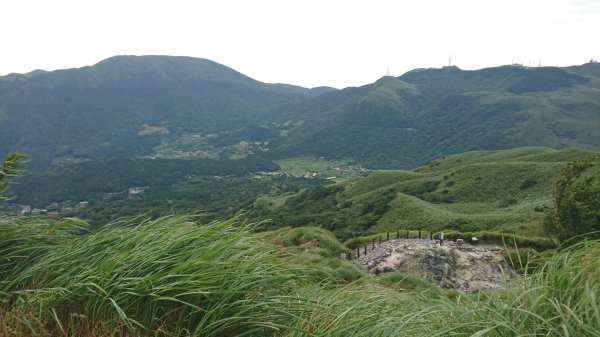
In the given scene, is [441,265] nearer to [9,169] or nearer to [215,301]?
[215,301]

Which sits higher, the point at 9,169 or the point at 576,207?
the point at 9,169

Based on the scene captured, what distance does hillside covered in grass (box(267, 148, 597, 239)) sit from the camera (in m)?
38.3

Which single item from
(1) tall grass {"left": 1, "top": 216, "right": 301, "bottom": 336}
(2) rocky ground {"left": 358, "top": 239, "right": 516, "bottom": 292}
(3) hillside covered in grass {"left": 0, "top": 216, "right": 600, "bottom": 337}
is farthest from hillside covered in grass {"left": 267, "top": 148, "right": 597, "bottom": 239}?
(1) tall grass {"left": 1, "top": 216, "right": 301, "bottom": 336}

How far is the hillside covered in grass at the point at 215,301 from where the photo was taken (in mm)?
2371

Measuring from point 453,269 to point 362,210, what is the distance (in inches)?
1609

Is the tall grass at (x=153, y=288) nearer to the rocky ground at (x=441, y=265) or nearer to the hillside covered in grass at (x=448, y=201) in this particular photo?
the rocky ground at (x=441, y=265)

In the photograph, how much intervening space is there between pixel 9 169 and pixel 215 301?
2.99 m

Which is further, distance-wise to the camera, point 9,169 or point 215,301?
point 9,169

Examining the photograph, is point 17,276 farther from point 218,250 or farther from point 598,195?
point 598,195

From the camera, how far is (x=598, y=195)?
1727cm

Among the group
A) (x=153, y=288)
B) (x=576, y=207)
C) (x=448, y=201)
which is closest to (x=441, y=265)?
(x=576, y=207)

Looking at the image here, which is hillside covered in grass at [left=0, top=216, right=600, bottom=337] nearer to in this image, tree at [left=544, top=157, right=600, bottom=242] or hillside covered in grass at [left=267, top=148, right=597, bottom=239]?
tree at [left=544, top=157, right=600, bottom=242]

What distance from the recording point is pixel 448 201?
2359 inches

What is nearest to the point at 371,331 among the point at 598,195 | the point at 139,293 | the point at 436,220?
the point at 139,293
